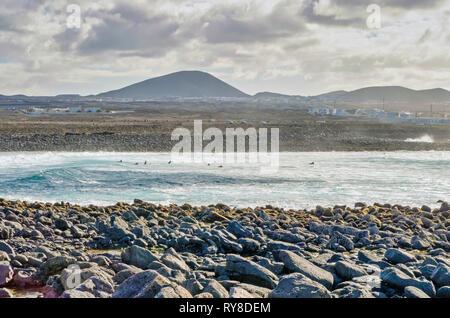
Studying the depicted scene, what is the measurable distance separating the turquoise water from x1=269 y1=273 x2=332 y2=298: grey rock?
1088 cm

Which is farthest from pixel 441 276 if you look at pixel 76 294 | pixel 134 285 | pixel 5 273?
pixel 5 273

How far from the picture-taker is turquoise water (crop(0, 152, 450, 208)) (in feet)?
59.3

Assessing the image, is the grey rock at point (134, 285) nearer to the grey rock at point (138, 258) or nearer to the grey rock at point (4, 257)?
the grey rock at point (138, 258)

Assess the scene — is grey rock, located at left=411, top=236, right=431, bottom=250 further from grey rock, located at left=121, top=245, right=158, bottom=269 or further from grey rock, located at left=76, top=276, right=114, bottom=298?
grey rock, located at left=76, top=276, right=114, bottom=298

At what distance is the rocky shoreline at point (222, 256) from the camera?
555 cm

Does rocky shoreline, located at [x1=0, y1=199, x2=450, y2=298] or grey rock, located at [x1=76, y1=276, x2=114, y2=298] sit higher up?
grey rock, located at [x1=76, y1=276, x2=114, y2=298]

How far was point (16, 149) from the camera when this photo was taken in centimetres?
3962

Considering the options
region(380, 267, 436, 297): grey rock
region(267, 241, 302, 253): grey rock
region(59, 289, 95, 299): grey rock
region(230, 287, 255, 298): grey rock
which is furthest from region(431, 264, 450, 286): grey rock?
region(59, 289, 95, 299): grey rock

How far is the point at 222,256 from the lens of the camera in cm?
805

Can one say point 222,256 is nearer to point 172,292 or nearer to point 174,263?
point 174,263

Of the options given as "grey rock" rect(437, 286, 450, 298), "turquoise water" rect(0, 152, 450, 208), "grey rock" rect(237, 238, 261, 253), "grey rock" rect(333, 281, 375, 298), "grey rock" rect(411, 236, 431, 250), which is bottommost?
"turquoise water" rect(0, 152, 450, 208)
